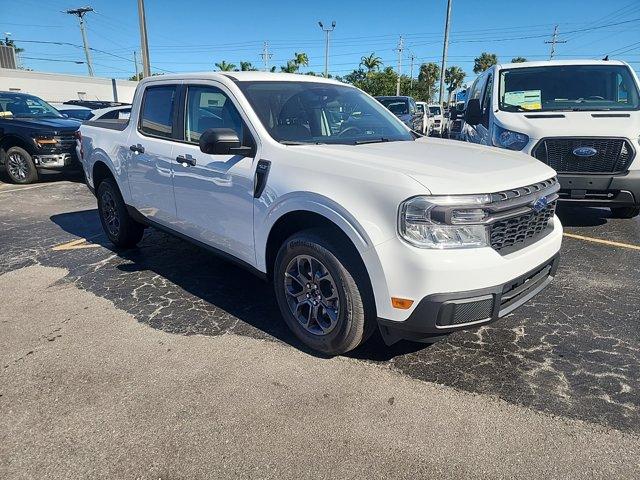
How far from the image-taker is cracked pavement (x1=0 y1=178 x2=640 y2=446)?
8.72 ft

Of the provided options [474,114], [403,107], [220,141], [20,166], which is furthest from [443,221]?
[403,107]

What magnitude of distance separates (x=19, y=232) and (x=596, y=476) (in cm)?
677

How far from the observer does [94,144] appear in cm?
513

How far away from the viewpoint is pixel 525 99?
240 inches

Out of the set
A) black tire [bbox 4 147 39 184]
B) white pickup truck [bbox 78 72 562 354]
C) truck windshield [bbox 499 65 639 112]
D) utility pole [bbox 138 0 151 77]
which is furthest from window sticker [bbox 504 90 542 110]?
utility pole [bbox 138 0 151 77]

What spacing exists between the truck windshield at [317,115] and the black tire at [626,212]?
13.0 ft

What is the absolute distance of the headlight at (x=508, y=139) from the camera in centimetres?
546

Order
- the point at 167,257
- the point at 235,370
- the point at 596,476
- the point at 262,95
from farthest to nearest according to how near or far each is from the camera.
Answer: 1. the point at 167,257
2. the point at 262,95
3. the point at 235,370
4. the point at 596,476

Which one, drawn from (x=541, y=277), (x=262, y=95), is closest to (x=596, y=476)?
(x=541, y=277)

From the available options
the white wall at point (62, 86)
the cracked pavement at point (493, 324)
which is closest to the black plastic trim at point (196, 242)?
the cracked pavement at point (493, 324)

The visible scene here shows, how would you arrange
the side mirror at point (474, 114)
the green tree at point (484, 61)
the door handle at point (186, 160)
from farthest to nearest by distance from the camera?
the green tree at point (484, 61), the side mirror at point (474, 114), the door handle at point (186, 160)

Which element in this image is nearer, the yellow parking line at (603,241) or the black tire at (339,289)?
the black tire at (339,289)

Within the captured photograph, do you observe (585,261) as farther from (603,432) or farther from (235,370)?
(235,370)

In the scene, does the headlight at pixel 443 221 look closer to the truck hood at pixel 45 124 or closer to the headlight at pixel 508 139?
the headlight at pixel 508 139
